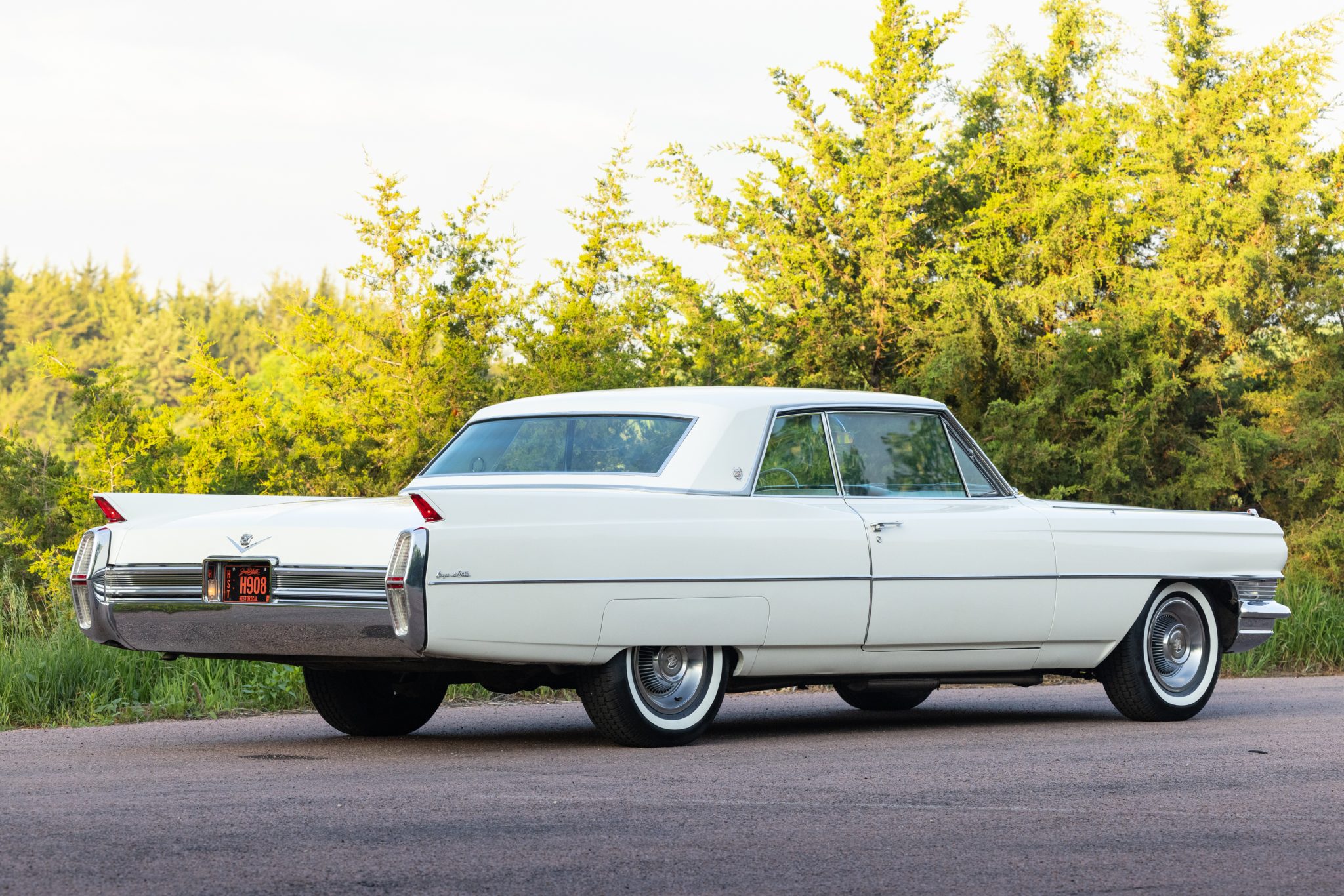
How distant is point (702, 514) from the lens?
7.39 m

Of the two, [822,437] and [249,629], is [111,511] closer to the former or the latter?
[249,629]

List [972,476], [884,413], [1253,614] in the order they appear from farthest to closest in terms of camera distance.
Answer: [1253,614] → [972,476] → [884,413]

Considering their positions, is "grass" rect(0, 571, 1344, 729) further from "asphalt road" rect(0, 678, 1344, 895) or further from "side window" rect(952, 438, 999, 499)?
"side window" rect(952, 438, 999, 499)

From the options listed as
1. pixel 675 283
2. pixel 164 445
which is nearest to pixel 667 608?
pixel 675 283

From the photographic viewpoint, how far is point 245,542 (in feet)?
22.8

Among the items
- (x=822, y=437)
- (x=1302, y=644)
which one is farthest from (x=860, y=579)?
(x=1302, y=644)

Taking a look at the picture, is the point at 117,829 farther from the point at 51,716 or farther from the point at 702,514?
the point at 51,716

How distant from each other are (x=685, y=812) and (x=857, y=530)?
2.54 metres

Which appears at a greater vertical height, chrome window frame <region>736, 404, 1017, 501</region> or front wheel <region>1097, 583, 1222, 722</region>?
chrome window frame <region>736, 404, 1017, 501</region>

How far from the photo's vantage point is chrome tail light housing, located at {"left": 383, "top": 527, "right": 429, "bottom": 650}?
6.54m

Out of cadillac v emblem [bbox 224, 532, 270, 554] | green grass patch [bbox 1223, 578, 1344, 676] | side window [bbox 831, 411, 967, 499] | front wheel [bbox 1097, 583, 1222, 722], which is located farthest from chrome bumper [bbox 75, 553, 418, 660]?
green grass patch [bbox 1223, 578, 1344, 676]

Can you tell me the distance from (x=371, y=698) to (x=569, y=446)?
5.21ft

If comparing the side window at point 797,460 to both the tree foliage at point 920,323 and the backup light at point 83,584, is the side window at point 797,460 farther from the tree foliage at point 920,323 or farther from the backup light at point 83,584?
the tree foliage at point 920,323

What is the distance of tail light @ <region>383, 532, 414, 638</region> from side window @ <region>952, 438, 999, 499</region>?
3282 mm
